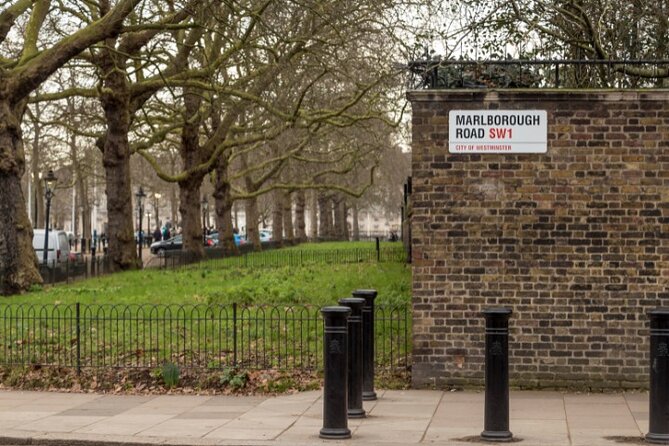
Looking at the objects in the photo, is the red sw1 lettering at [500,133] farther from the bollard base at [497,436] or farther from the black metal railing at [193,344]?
the bollard base at [497,436]

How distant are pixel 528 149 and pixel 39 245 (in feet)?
112

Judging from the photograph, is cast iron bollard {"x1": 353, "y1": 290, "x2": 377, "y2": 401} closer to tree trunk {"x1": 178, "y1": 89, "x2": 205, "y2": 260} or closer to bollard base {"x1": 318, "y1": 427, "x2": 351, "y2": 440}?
bollard base {"x1": 318, "y1": 427, "x2": 351, "y2": 440}

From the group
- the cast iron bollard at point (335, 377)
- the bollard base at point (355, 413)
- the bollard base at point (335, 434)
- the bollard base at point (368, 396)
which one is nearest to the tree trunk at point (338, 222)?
the bollard base at point (368, 396)

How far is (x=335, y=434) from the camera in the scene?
1004 cm

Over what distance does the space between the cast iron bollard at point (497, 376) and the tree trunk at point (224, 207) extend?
3789 cm

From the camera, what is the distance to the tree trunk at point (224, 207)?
4866 cm

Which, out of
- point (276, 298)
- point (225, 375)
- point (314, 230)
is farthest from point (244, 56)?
point (314, 230)

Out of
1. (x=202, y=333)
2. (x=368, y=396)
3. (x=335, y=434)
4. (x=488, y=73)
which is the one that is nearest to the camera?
(x=335, y=434)

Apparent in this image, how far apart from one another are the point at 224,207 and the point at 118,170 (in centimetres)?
1733

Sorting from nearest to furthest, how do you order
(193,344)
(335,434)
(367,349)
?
(335,434) < (367,349) < (193,344)

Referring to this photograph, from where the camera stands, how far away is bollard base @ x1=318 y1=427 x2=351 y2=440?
10.0 meters

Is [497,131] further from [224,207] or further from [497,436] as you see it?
[224,207]

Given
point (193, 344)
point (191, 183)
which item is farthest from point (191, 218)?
point (193, 344)

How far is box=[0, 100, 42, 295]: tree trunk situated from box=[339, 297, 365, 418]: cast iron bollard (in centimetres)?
1499
